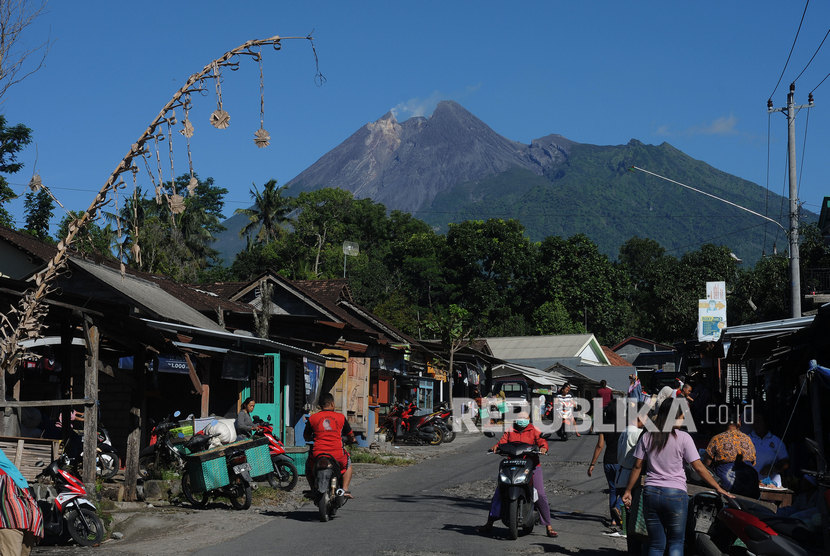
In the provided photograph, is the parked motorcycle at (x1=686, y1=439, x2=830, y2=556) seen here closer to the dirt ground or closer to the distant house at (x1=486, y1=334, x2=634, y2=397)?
the dirt ground

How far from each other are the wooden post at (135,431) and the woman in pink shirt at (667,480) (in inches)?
329

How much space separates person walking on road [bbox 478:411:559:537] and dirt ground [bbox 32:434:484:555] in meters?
3.16

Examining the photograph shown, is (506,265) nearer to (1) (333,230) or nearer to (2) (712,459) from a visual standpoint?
(1) (333,230)

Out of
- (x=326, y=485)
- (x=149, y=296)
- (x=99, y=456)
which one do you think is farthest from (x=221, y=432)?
(x=149, y=296)

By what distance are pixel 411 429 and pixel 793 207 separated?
13.7m

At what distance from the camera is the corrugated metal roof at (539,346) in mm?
61750

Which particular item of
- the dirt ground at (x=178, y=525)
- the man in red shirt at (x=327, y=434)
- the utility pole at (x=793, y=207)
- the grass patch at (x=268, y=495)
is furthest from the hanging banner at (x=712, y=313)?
the man in red shirt at (x=327, y=434)

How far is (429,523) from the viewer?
11.9 metres

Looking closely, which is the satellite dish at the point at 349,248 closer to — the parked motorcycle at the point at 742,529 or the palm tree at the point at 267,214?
the palm tree at the point at 267,214

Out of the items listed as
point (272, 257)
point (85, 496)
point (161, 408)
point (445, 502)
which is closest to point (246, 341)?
point (161, 408)

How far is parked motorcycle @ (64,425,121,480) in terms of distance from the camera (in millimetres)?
13062

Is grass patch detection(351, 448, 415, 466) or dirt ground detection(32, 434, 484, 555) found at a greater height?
dirt ground detection(32, 434, 484, 555)

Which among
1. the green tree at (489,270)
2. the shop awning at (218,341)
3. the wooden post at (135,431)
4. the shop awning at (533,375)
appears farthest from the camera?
the green tree at (489,270)

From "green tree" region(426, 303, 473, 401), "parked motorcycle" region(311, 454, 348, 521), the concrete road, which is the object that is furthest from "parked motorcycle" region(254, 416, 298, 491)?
"green tree" region(426, 303, 473, 401)
